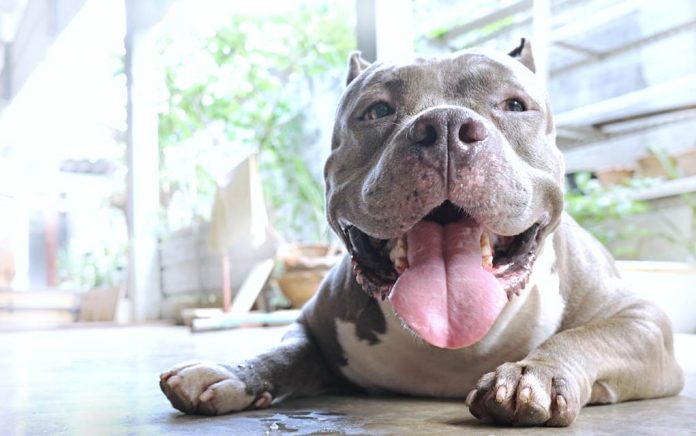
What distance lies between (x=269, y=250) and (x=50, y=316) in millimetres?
4644

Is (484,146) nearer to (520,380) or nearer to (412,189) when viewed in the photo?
(412,189)

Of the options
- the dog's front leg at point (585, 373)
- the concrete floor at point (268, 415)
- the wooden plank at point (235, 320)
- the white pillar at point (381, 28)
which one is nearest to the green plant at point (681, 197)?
the white pillar at point (381, 28)

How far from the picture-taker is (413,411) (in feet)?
5.58

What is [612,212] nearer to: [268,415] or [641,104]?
[641,104]

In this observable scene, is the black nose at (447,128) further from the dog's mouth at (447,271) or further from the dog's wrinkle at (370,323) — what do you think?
the dog's wrinkle at (370,323)

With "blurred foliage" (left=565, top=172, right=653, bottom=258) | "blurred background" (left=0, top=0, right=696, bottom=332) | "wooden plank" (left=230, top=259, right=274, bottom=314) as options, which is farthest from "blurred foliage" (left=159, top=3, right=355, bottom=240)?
"blurred foliage" (left=565, top=172, right=653, bottom=258)

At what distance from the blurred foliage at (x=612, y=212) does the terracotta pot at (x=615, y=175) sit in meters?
0.04

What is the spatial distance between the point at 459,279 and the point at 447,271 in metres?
0.03

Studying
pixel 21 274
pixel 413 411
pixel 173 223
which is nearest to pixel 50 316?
pixel 173 223

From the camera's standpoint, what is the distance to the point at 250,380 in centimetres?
183

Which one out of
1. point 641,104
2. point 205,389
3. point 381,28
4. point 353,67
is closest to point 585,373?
point 205,389

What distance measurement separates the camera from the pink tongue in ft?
5.00

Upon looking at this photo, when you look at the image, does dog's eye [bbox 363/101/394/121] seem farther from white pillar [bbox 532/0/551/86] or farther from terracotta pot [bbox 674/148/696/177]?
terracotta pot [bbox 674/148/696/177]

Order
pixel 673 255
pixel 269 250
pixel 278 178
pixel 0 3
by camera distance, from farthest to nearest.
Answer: pixel 0 3
pixel 278 178
pixel 269 250
pixel 673 255
